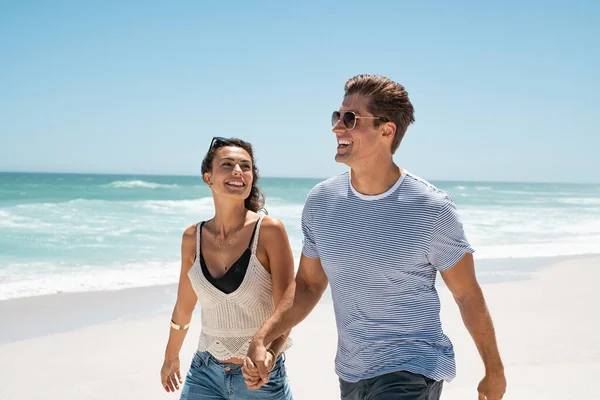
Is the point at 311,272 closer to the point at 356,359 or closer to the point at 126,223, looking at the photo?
the point at 356,359

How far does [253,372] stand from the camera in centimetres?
276

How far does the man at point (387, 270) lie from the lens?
2621 millimetres

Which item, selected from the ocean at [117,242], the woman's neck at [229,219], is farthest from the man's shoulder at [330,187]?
the ocean at [117,242]

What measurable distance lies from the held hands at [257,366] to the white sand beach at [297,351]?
3097mm

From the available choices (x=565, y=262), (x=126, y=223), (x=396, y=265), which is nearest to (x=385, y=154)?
(x=396, y=265)

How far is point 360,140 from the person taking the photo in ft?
9.47

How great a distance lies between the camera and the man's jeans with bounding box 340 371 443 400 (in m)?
2.56

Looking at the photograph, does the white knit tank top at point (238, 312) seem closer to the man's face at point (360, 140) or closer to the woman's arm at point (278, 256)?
the woman's arm at point (278, 256)

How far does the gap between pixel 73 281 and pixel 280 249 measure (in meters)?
8.80

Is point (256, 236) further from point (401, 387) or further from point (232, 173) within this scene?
point (401, 387)

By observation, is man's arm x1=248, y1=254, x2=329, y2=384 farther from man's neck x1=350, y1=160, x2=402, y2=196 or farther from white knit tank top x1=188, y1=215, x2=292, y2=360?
man's neck x1=350, y1=160, x2=402, y2=196

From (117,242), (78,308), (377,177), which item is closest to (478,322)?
(377,177)

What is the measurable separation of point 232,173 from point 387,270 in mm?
1176

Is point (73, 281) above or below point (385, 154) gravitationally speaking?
below
